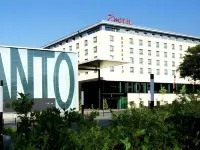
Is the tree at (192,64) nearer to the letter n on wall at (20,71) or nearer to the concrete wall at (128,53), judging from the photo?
the concrete wall at (128,53)

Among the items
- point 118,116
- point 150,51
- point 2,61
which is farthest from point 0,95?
A: point 150,51

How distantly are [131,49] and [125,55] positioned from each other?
85.9 inches

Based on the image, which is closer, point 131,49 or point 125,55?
point 125,55

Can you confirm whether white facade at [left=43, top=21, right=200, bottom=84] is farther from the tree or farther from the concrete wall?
the tree

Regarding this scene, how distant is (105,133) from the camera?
11.9 ft

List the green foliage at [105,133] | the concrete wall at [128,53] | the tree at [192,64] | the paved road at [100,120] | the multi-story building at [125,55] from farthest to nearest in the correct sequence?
the multi-story building at [125,55] < the concrete wall at [128,53] < the tree at [192,64] < the paved road at [100,120] < the green foliage at [105,133]

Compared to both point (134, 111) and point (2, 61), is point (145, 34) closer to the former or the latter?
point (2, 61)

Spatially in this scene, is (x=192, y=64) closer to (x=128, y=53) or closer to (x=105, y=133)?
(x=128, y=53)

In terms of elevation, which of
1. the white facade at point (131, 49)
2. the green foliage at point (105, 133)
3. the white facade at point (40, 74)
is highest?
the white facade at point (131, 49)

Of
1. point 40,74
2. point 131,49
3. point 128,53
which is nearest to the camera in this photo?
point 40,74

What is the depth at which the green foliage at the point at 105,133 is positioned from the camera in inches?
121

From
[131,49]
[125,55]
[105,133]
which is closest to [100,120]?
[105,133]

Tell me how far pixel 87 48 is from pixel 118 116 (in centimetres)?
6604

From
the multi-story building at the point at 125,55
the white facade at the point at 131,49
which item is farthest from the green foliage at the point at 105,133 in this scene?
the white facade at the point at 131,49
